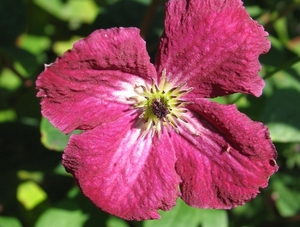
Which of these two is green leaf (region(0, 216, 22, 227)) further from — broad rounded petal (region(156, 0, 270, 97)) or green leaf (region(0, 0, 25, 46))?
broad rounded petal (region(156, 0, 270, 97))

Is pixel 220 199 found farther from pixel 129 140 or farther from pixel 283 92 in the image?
pixel 283 92

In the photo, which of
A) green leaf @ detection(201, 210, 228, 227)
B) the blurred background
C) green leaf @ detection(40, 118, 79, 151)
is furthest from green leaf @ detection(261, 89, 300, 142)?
green leaf @ detection(40, 118, 79, 151)

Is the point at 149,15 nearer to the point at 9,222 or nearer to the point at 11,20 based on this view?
the point at 11,20

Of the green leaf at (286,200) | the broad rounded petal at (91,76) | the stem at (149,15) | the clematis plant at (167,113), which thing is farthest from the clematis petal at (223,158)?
the green leaf at (286,200)

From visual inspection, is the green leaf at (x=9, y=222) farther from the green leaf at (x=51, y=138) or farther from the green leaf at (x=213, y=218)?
the green leaf at (x=213, y=218)

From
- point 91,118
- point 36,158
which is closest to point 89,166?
point 91,118

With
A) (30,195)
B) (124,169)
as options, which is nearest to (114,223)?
(30,195)
